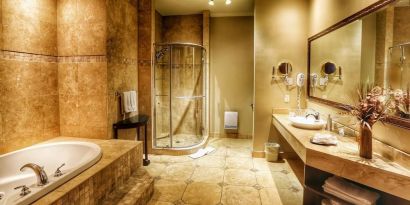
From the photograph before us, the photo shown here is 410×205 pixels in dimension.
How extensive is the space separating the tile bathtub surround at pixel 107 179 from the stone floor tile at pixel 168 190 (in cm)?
15

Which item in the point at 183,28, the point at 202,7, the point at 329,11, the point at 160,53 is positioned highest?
the point at 202,7

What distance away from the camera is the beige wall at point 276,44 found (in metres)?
3.44

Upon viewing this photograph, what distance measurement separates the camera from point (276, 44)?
3.50m

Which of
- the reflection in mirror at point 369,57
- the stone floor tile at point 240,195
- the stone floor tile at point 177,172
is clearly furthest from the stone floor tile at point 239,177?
the reflection in mirror at point 369,57

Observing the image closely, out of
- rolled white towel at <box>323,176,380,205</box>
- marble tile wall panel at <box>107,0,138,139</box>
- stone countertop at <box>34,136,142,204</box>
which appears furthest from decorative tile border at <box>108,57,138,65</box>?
rolled white towel at <box>323,176,380,205</box>

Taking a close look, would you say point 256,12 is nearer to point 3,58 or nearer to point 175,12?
point 175,12

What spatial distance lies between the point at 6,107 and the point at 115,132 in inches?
47.3

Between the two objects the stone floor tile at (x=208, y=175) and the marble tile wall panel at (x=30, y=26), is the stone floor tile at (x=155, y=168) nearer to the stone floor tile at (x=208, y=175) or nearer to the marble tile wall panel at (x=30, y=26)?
the stone floor tile at (x=208, y=175)

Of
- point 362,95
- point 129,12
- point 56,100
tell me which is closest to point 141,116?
point 56,100

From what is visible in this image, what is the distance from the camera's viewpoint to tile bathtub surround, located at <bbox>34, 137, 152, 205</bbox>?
5.24ft

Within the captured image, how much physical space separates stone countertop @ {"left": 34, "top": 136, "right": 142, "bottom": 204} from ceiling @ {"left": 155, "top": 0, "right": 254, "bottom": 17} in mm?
2722

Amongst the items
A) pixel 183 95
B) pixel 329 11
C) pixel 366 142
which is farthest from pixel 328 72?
pixel 183 95

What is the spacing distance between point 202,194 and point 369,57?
6.94ft

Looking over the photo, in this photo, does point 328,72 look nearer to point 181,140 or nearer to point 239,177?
point 239,177
